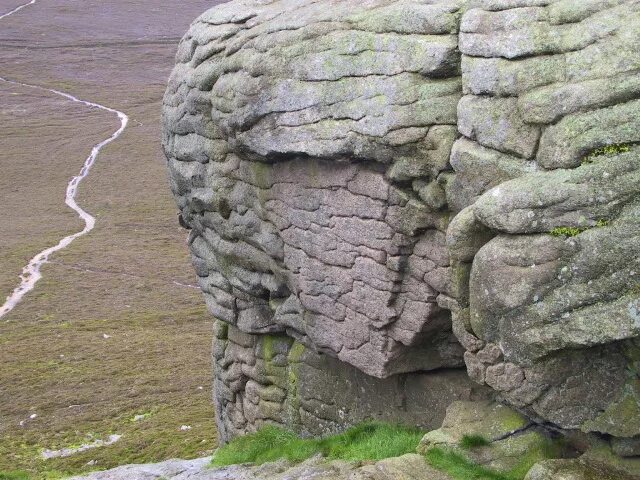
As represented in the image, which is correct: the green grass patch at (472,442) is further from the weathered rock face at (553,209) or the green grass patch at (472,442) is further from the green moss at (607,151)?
the green moss at (607,151)

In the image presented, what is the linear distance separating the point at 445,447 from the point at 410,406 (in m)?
4.44

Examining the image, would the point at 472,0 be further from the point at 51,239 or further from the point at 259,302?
the point at 51,239

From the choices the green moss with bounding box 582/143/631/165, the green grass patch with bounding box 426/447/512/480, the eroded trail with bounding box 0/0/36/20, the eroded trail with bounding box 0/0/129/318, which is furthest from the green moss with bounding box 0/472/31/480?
the eroded trail with bounding box 0/0/36/20

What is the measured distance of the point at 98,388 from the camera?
42.2 metres

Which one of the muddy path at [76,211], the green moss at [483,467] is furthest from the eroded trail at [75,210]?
the green moss at [483,467]

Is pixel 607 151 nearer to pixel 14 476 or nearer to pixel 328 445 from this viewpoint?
pixel 328 445

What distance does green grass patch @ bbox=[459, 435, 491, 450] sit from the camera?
688 inches

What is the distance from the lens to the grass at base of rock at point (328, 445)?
2005cm

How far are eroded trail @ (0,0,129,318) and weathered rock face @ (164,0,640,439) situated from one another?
32.0 meters

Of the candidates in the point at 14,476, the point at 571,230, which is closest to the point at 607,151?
the point at 571,230

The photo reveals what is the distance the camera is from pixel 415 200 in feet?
62.5

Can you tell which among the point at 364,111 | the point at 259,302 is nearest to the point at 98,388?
the point at 259,302

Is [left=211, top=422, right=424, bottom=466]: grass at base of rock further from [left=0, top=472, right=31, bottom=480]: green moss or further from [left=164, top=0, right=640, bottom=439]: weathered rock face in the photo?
[left=0, top=472, right=31, bottom=480]: green moss

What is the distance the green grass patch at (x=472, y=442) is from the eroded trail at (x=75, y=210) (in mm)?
40972
